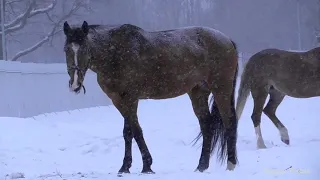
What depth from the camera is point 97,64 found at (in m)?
6.71

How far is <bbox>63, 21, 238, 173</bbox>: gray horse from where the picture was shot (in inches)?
262

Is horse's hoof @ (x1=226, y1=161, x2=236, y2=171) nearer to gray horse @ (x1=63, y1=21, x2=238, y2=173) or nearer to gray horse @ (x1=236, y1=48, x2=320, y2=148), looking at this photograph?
gray horse @ (x1=63, y1=21, x2=238, y2=173)

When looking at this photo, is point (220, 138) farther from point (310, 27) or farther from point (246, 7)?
point (246, 7)

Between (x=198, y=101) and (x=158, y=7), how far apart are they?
35596 millimetres

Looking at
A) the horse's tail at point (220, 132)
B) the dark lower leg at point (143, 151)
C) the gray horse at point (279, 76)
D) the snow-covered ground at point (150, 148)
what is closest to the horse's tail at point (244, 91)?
the gray horse at point (279, 76)

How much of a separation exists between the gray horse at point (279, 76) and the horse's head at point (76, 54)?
15.7 ft

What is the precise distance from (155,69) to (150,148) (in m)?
4.37

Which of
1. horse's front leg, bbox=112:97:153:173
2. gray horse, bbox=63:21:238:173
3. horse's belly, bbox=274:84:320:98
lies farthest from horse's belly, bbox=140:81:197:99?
horse's belly, bbox=274:84:320:98

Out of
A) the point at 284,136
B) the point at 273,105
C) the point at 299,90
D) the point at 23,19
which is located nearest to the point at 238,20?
the point at 23,19

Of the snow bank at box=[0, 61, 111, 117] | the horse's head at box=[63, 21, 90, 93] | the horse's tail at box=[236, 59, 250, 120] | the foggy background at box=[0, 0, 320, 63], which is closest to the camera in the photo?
the horse's head at box=[63, 21, 90, 93]

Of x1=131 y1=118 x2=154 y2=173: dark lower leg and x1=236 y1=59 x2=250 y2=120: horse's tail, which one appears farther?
x1=236 y1=59 x2=250 y2=120: horse's tail

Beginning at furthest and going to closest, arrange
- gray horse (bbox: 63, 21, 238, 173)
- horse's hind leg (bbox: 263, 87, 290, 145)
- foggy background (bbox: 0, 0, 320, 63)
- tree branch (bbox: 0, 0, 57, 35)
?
foggy background (bbox: 0, 0, 320, 63) < tree branch (bbox: 0, 0, 57, 35) < horse's hind leg (bbox: 263, 87, 290, 145) < gray horse (bbox: 63, 21, 238, 173)

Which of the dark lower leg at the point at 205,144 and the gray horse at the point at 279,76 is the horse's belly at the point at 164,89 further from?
the gray horse at the point at 279,76

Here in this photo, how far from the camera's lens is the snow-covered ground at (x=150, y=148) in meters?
6.45
